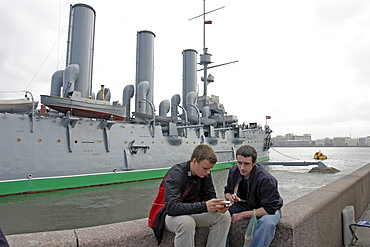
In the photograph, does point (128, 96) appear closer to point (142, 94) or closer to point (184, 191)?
point (142, 94)

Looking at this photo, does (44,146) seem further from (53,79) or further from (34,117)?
(53,79)

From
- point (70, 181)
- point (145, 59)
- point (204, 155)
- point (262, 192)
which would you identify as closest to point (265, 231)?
point (262, 192)

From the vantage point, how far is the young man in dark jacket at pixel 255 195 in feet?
7.64

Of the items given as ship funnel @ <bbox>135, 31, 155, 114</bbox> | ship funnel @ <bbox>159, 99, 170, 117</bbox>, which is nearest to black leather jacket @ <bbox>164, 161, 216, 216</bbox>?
ship funnel @ <bbox>159, 99, 170, 117</bbox>

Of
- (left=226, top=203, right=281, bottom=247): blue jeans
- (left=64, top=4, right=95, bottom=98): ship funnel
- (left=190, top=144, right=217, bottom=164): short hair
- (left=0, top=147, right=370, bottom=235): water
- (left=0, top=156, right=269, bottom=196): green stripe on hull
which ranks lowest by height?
(left=0, top=147, right=370, bottom=235): water

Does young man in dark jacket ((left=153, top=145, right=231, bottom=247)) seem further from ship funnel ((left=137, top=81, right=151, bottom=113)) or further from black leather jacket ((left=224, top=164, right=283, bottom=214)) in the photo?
ship funnel ((left=137, top=81, right=151, bottom=113))

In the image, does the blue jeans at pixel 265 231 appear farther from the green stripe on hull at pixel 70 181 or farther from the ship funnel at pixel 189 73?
the ship funnel at pixel 189 73

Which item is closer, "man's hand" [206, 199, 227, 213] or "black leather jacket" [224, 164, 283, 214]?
"man's hand" [206, 199, 227, 213]

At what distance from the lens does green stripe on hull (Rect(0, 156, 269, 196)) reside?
12000 mm

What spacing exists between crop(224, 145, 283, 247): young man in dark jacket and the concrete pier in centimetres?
16

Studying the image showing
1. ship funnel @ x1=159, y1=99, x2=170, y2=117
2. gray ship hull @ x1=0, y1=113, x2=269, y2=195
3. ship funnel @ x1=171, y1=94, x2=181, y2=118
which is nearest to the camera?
gray ship hull @ x1=0, y1=113, x2=269, y2=195

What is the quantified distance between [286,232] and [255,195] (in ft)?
1.52

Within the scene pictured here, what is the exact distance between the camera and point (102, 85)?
17.4 metres

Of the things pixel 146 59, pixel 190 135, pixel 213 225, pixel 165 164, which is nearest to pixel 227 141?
pixel 190 135
